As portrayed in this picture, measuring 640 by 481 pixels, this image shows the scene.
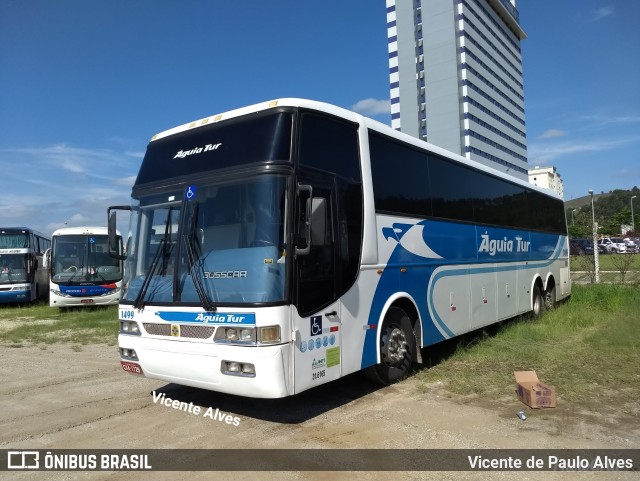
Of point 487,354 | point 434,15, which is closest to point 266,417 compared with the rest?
point 487,354

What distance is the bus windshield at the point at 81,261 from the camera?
727 inches

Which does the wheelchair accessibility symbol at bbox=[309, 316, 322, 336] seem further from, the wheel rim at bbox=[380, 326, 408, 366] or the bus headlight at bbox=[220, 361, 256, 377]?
the wheel rim at bbox=[380, 326, 408, 366]

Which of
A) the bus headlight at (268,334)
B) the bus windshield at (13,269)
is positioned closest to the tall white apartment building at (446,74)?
the bus windshield at (13,269)

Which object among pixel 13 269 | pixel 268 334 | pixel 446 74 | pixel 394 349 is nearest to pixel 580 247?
pixel 394 349

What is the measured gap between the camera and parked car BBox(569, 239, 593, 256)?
27.8 m

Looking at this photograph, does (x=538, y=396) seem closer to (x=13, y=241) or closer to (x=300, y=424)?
(x=300, y=424)

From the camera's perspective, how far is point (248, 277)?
5.23 m

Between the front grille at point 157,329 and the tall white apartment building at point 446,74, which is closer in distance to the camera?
the front grille at point 157,329

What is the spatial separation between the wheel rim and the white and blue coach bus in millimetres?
22

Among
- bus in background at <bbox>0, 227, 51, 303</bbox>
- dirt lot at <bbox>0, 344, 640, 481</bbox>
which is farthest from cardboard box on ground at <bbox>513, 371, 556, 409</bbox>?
bus in background at <bbox>0, 227, 51, 303</bbox>

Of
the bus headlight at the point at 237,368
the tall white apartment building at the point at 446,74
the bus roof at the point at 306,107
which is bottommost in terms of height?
the bus headlight at the point at 237,368

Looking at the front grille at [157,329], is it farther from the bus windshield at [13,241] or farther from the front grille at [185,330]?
the bus windshield at [13,241]

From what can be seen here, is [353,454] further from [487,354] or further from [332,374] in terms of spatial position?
[487,354]

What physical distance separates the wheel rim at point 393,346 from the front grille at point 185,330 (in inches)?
99.6
